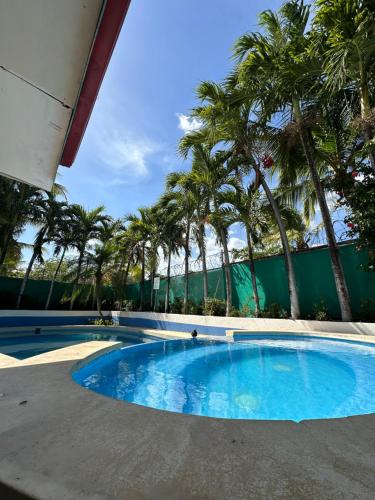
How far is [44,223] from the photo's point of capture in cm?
1383

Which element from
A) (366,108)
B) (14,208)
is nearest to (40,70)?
(366,108)

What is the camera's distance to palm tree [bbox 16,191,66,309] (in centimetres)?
1359

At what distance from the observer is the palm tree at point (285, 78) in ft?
23.2

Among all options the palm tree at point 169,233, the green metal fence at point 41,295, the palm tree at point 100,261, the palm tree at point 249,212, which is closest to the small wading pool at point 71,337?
the palm tree at point 100,261

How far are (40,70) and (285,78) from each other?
7699 mm

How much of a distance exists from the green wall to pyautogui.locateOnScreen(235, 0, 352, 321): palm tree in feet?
3.30

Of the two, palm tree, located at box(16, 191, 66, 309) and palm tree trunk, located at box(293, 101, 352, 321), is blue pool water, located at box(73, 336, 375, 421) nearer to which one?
palm tree trunk, located at box(293, 101, 352, 321)

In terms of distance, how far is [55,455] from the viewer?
140cm

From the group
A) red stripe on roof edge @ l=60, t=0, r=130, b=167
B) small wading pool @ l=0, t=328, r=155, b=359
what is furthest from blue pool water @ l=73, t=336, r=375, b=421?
small wading pool @ l=0, t=328, r=155, b=359

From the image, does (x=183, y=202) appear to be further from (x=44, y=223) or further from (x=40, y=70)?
(x=40, y=70)

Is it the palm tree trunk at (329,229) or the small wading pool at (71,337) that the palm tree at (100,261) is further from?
the palm tree trunk at (329,229)

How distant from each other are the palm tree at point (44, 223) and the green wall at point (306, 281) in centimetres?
971

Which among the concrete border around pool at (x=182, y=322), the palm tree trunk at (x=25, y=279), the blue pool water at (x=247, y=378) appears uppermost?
the palm tree trunk at (x=25, y=279)

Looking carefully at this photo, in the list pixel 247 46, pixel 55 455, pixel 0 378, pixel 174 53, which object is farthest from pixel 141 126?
pixel 55 455
